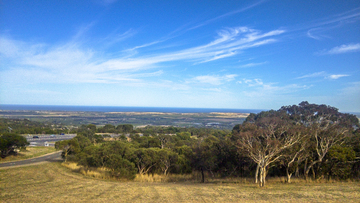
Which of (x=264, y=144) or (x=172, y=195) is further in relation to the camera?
(x=264, y=144)

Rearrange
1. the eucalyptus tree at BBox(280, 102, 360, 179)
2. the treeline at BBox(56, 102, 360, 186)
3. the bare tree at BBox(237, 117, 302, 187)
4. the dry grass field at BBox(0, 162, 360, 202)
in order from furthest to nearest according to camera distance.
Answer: the eucalyptus tree at BBox(280, 102, 360, 179) → the treeline at BBox(56, 102, 360, 186) → the bare tree at BBox(237, 117, 302, 187) → the dry grass field at BBox(0, 162, 360, 202)

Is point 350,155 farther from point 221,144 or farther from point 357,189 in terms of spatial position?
point 221,144

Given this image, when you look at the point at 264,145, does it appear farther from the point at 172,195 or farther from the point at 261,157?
the point at 172,195

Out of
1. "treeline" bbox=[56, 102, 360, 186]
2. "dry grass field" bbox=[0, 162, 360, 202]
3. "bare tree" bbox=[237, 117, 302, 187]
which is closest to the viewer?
"dry grass field" bbox=[0, 162, 360, 202]

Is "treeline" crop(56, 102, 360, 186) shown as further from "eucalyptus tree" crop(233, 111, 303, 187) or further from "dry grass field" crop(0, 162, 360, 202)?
"dry grass field" crop(0, 162, 360, 202)

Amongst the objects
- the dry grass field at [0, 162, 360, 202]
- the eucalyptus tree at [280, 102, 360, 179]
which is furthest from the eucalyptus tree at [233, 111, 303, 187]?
the dry grass field at [0, 162, 360, 202]

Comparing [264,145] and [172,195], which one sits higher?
[264,145]

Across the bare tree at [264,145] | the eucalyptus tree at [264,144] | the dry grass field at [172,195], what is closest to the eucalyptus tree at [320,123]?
the eucalyptus tree at [264,144]

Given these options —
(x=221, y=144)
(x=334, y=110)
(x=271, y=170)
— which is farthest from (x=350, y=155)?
(x=334, y=110)

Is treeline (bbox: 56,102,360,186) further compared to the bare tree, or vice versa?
treeline (bbox: 56,102,360,186)

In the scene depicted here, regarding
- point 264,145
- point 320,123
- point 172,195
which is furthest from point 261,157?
point 320,123

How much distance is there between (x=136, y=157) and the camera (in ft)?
68.7

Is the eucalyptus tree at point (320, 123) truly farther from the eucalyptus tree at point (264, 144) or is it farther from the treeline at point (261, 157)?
the eucalyptus tree at point (264, 144)

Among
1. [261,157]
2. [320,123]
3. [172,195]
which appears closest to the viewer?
[172,195]
